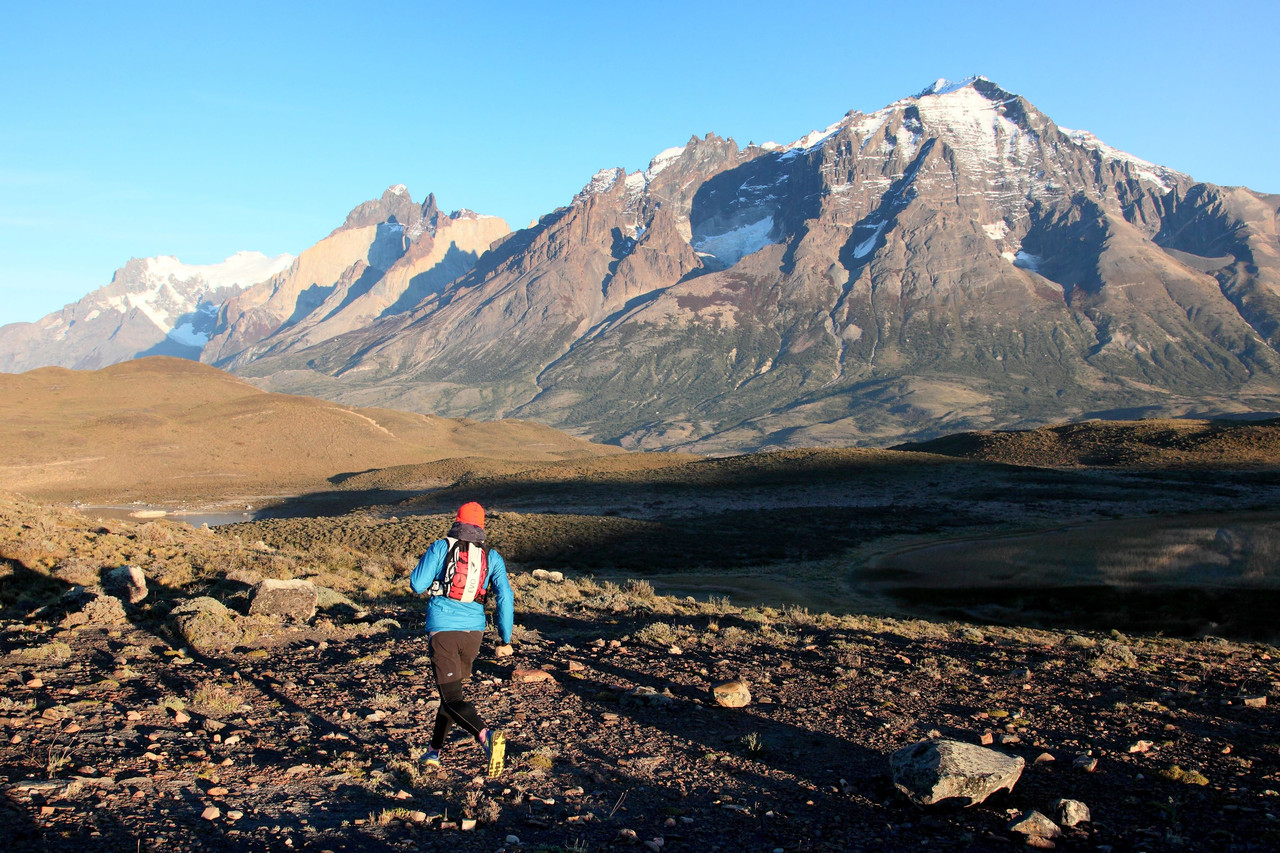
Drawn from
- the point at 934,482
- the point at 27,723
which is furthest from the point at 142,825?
the point at 934,482

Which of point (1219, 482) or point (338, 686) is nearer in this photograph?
point (338, 686)

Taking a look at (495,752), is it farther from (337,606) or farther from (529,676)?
(337,606)

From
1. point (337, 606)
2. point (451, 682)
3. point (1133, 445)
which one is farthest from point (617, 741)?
point (1133, 445)

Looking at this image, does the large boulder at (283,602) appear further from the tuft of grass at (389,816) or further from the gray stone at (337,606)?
the tuft of grass at (389,816)

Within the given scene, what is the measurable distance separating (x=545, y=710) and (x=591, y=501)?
4348cm

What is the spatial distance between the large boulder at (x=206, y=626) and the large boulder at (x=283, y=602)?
58cm

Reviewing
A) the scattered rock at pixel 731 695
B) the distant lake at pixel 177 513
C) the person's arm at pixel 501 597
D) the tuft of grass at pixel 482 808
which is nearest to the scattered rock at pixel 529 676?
the scattered rock at pixel 731 695

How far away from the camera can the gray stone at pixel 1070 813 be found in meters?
6.27

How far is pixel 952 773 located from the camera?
6656 mm

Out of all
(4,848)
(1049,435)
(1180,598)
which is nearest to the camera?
(4,848)

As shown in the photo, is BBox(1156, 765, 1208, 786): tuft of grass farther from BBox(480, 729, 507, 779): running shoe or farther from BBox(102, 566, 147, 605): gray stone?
BBox(102, 566, 147, 605): gray stone

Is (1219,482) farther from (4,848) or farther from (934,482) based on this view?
(4,848)

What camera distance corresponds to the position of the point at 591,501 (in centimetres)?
5253

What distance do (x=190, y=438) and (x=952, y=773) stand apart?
318ft
